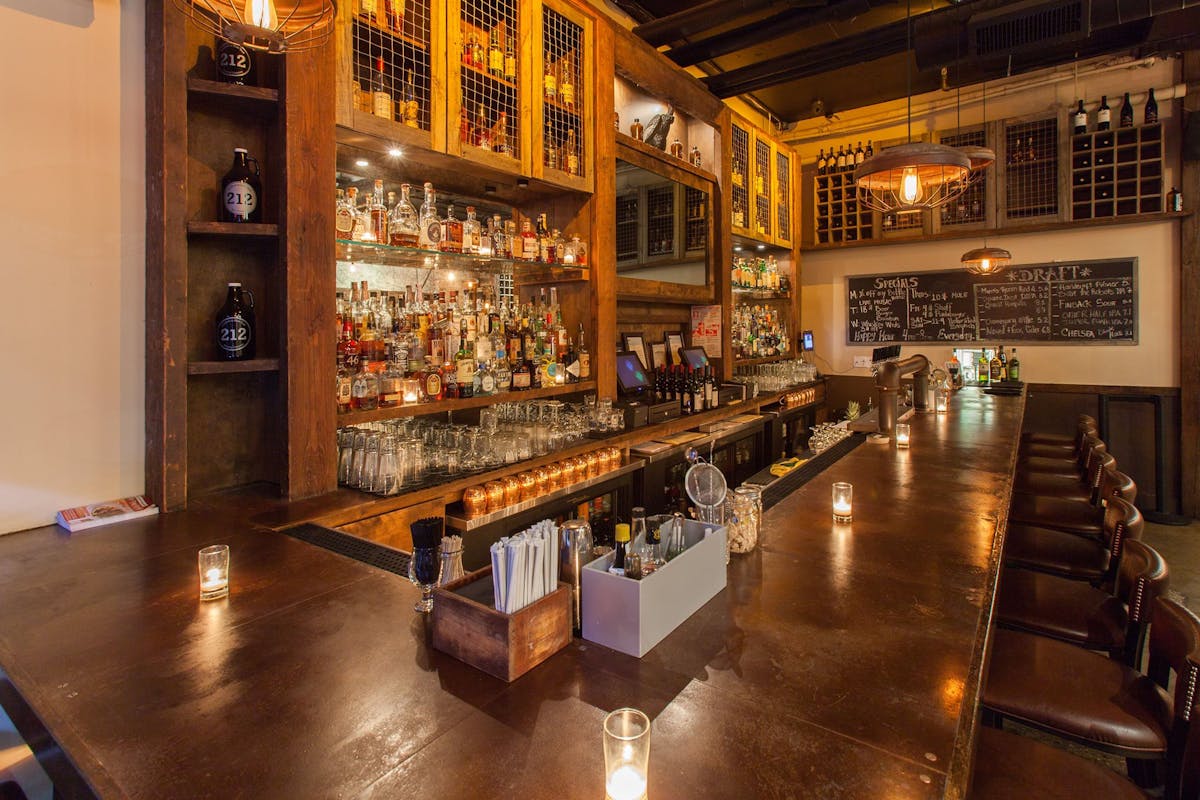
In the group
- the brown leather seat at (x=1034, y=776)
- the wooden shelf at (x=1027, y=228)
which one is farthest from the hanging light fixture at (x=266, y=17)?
the wooden shelf at (x=1027, y=228)

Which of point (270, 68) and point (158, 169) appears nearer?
point (158, 169)

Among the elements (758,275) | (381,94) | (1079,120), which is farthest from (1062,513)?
(1079,120)

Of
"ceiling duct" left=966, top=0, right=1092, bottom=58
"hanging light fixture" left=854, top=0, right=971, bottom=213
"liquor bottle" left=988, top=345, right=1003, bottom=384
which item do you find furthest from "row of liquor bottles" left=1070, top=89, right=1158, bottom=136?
"hanging light fixture" left=854, top=0, right=971, bottom=213

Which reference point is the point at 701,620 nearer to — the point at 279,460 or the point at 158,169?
the point at 279,460

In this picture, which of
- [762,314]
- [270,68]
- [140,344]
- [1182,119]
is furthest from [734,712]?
[1182,119]

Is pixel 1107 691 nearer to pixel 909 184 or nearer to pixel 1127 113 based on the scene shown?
pixel 909 184

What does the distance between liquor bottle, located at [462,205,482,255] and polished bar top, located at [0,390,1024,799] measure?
1698 mm

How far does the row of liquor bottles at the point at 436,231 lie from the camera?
2.48m

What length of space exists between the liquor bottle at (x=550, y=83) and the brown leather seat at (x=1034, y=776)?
312cm

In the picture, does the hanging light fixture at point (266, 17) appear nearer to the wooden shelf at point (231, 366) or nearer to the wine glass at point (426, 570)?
the wooden shelf at point (231, 366)

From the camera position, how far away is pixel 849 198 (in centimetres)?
639

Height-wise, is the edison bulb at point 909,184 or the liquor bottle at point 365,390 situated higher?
the edison bulb at point 909,184

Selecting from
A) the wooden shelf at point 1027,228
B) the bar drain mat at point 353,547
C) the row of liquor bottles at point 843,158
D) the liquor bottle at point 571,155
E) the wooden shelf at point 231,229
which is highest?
the row of liquor bottles at point 843,158

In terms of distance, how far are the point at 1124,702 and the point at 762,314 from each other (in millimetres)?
5092
